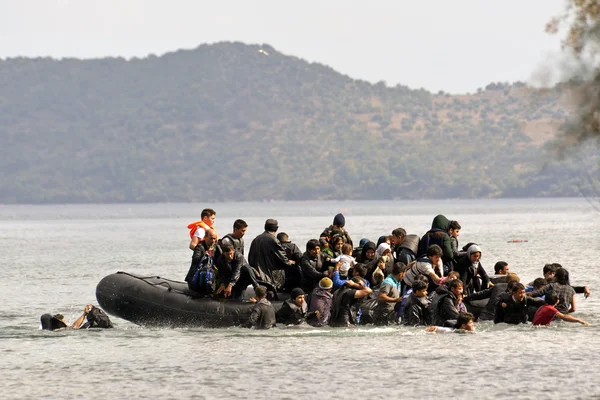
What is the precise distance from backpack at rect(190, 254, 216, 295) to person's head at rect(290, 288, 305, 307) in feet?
5.03

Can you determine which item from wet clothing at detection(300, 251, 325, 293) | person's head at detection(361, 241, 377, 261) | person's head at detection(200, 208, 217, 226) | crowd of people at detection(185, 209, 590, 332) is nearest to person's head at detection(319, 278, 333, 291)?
crowd of people at detection(185, 209, 590, 332)

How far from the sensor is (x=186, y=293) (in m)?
23.7

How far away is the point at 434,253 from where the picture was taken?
22141 mm

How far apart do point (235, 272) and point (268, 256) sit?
82cm

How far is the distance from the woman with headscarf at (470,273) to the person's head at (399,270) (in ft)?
4.31

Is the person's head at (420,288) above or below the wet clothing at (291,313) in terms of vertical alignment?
above

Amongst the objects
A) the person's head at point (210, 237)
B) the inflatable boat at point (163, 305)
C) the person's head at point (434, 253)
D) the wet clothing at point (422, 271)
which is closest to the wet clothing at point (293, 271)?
the inflatable boat at point (163, 305)

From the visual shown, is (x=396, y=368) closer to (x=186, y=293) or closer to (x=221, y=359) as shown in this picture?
(x=221, y=359)

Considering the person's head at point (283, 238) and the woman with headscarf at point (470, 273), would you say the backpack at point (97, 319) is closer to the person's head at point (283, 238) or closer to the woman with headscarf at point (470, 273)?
the person's head at point (283, 238)

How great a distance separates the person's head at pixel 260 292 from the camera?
2231cm

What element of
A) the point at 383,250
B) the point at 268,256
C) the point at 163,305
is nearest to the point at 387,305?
the point at 383,250

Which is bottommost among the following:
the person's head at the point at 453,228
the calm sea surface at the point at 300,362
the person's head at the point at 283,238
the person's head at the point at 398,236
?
the calm sea surface at the point at 300,362

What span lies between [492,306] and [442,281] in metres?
1.68

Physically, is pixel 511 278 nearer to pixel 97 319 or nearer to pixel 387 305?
pixel 387 305
